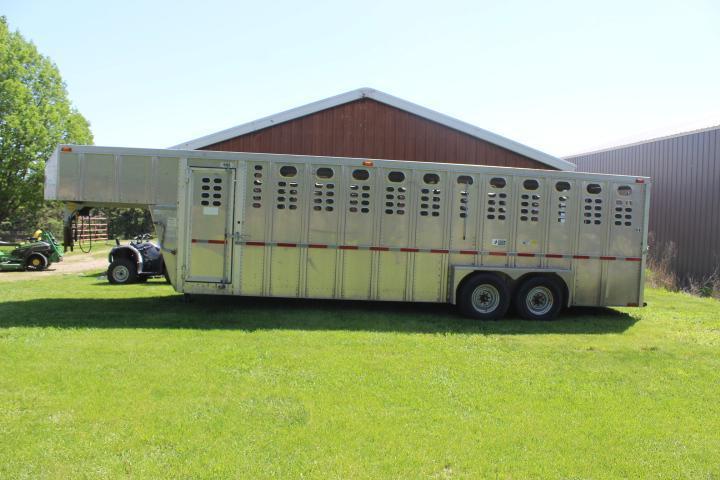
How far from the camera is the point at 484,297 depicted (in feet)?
33.5

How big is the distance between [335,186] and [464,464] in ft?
20.7

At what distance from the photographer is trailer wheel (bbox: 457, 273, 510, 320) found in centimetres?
998

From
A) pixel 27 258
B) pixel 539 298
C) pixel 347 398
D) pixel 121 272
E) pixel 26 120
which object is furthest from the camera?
pixel 26 120

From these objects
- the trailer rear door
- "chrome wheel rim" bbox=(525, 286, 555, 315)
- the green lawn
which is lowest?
the green lawn

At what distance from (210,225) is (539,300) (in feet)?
20.0

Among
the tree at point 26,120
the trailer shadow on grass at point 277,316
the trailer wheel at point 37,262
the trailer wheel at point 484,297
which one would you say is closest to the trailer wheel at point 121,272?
the trailer shadow on grass at point 277,316

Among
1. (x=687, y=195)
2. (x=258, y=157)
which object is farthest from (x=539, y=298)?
(x=687, y=195)

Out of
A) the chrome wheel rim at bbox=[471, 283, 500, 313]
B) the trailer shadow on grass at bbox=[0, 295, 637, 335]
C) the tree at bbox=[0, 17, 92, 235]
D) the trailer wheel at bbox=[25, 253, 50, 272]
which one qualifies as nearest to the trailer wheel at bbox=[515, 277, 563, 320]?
the trailer shadow on grass at bbox=[0, 295, 637, 335]

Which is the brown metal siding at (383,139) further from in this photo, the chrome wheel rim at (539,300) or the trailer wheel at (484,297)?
the trailer wheel at (484,297)

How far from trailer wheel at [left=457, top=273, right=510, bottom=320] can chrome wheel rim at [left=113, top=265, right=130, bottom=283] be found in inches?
357

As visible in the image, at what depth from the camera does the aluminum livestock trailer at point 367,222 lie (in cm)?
965

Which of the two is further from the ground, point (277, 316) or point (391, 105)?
point (391, 105)

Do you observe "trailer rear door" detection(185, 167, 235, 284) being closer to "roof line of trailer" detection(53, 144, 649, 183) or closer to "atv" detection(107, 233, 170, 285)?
"roof line of trailer" detection(53, 144, 649, 183)

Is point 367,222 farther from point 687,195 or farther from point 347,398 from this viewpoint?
point 687,195
